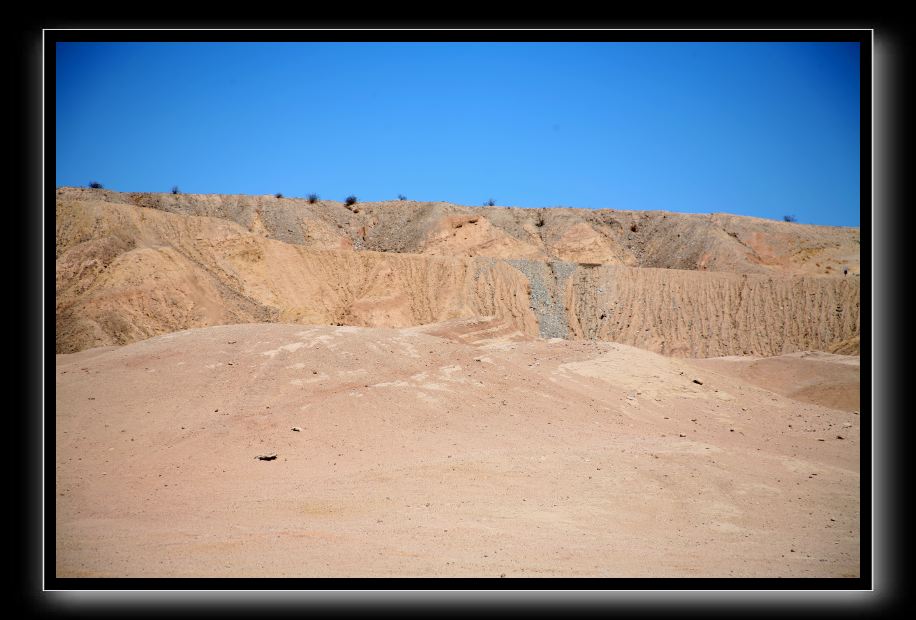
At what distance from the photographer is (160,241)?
27875mm

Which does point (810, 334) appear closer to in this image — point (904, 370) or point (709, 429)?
point (709, 429)

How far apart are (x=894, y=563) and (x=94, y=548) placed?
6.93 metres

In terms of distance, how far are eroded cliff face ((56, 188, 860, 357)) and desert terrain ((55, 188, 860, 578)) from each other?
0.68ft

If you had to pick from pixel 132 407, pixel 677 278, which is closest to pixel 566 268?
pixel 677 278

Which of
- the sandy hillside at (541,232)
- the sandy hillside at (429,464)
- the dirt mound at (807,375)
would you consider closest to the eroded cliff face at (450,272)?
the sandy hillside at (541,232)

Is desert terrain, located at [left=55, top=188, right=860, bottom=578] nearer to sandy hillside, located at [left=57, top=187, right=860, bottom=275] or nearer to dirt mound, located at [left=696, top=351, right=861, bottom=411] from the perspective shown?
dirt mound, located at [left=696, top=351, right=861, bottom=411]

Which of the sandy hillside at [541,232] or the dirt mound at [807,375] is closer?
the dirt mound at [807,375]

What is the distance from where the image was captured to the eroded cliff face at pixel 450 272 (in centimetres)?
2403

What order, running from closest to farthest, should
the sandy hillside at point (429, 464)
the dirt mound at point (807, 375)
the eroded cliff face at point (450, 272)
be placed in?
the sandy hillside at point (429, 464) < the dirt mound at point (807, 375) < the eroded cliff face at point (450, 272)

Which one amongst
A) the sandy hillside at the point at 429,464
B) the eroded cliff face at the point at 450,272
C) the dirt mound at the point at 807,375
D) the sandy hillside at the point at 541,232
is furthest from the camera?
the sandy hillside at the point at 541,232

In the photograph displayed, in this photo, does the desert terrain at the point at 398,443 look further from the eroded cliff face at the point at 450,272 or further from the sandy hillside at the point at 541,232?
the sandy hillside at the point at 541,232

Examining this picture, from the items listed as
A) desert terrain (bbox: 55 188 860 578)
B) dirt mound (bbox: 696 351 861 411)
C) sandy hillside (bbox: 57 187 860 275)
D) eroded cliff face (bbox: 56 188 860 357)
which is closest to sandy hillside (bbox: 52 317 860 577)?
desert terrain (bbox: 55 188 860 578)

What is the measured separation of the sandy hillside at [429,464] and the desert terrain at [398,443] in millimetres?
39

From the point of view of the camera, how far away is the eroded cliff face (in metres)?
24.0
